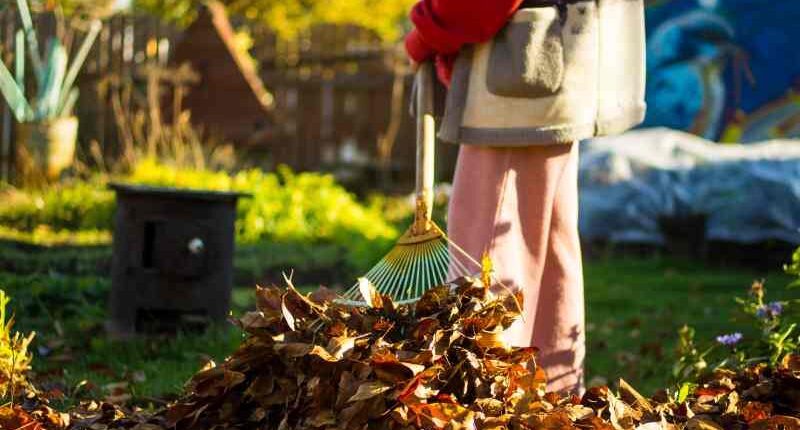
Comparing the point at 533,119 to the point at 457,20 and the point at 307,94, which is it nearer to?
the point at 457,20

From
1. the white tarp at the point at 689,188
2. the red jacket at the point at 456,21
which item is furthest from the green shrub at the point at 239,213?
the red jacket at the point at 456,21

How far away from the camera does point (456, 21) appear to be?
318 centimetres

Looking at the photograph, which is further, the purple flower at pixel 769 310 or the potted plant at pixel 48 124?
the potted plant at pixel 48 124

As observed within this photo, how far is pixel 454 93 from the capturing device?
3340 mm

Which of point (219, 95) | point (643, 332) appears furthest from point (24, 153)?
point (643, 332)

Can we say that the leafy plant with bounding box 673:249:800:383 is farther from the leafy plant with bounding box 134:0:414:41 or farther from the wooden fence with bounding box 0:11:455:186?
the leafy plant with bounding box 134:0:414:41

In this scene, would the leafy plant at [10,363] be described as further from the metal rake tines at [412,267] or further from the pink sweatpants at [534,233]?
the pink sweatpants at [534,233]

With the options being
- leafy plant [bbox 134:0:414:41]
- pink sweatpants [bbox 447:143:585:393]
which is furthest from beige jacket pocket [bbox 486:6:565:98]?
leafy plant [bbox 134:0:414:41]

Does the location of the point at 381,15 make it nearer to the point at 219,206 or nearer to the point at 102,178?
the point at 102,178

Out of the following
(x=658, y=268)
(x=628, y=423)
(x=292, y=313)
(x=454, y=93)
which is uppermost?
(x=454, y=93)

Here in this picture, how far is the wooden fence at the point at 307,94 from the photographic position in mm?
11945

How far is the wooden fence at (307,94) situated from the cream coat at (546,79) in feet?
28.0

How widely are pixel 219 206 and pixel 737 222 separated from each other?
452cm

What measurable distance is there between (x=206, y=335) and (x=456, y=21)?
2321mm
